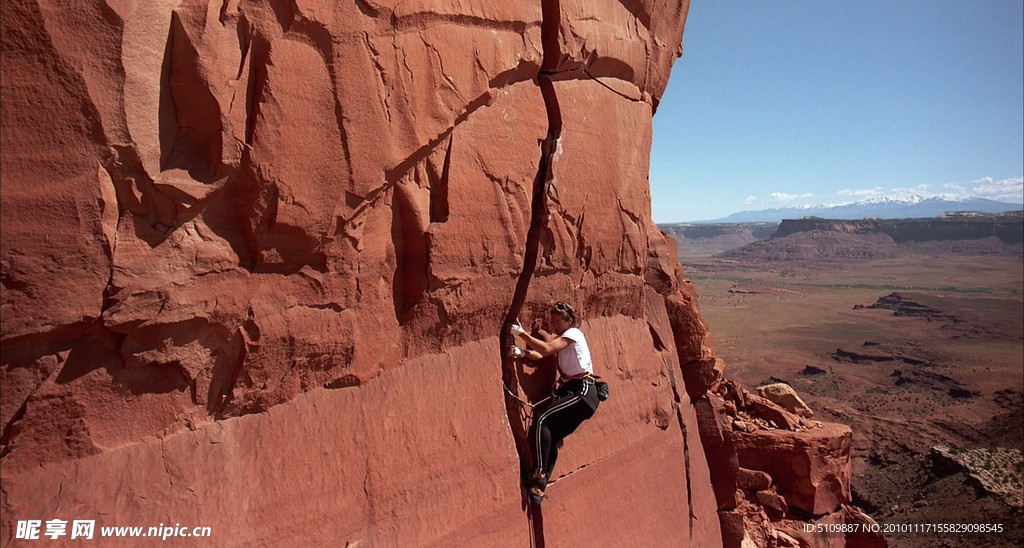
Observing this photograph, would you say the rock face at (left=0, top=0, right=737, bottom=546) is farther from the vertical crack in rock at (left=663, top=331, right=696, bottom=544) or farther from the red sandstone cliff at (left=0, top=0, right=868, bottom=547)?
the vertical crack in rock at (left=663, top=331, right=696, bottom=544)

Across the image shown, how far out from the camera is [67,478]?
2865 mm

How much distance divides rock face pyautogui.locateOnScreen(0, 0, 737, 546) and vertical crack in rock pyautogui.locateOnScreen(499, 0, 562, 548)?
0.02 m

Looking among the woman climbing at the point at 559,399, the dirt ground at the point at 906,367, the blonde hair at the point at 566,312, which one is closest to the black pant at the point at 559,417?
the woman climbing at the point at 559,399

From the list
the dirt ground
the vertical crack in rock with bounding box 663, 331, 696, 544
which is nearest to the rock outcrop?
the dirt ground

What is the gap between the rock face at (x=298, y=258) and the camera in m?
2.74

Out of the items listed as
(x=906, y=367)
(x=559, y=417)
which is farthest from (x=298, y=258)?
(x=906, y=367)

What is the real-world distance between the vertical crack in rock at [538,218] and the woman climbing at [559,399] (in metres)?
0.11

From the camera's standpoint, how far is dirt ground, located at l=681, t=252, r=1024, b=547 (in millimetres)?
16953

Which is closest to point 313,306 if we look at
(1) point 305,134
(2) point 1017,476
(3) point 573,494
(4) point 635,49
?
(1) point 305,134

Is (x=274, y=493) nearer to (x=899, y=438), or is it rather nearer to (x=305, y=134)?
(x=305, y=134)

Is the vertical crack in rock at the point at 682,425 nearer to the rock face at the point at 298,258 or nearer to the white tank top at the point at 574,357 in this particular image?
the rock face at the point at 298,258

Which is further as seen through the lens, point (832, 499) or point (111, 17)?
point (832, 499)

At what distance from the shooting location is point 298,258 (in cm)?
356

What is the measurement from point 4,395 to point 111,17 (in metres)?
1.63
